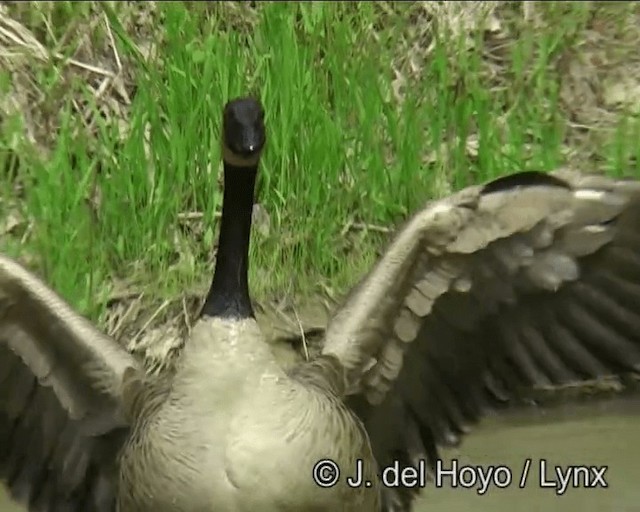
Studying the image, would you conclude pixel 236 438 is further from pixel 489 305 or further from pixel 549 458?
pixel 549 458

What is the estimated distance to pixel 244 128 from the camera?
82.2 inches

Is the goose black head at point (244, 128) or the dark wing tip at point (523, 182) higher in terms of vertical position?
the goose black head at point (244, 128)

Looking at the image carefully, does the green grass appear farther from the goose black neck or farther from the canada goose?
the goose black neck

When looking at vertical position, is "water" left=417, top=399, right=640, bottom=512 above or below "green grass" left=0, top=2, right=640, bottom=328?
below

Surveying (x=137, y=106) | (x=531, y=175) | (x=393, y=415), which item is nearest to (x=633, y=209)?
(x=531, y=175)

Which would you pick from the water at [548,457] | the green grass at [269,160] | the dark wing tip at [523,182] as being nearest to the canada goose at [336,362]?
the dark wing tip at [523,182]

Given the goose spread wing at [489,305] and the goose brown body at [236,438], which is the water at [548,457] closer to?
the goose spread wing at [489,305]

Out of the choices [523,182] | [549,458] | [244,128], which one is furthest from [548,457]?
[244,128]

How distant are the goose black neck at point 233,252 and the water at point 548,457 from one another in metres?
0.72

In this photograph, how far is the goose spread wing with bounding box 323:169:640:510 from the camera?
7.27 feet

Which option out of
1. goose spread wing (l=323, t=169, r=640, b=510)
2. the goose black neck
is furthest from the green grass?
the goose black neck

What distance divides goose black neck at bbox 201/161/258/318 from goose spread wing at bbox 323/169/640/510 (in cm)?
22

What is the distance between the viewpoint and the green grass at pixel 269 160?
3.24 meters

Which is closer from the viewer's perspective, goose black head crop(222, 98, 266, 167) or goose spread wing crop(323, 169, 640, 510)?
goose black head crop(222, 98, 266, 167)
